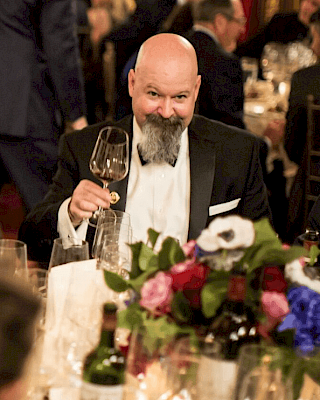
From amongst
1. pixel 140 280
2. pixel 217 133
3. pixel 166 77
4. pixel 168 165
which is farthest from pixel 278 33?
pixel 140 280

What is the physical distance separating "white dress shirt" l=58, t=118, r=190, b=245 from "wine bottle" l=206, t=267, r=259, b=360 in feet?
3.93

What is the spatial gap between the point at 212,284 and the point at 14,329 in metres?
0.48

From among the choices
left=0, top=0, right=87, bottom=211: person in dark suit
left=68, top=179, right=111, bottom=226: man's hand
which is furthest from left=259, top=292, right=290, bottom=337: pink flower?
left=0, top=0, right=87, bottom=211: person in dark suit

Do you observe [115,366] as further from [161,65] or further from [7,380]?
[161,65]

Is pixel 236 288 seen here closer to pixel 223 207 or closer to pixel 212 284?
pixel 212 284

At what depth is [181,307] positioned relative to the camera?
4.20 feet

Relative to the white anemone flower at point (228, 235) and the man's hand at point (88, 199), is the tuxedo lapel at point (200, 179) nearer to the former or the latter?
the man's hand at point (88, 199)

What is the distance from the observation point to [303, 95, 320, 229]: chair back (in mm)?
3701

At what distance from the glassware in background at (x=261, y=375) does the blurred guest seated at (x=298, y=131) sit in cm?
278

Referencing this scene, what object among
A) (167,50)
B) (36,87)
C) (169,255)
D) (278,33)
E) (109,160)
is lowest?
(169,255)

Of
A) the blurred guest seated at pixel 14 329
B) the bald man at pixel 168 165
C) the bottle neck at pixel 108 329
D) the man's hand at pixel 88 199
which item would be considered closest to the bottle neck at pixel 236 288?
the bottle neck at pixel 108 329

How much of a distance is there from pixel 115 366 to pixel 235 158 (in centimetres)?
146

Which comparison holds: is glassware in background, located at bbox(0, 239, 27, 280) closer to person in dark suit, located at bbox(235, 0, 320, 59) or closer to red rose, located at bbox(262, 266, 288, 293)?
red rose, located at bbox(262, 266, 288, 293)

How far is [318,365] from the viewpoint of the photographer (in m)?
1.19
